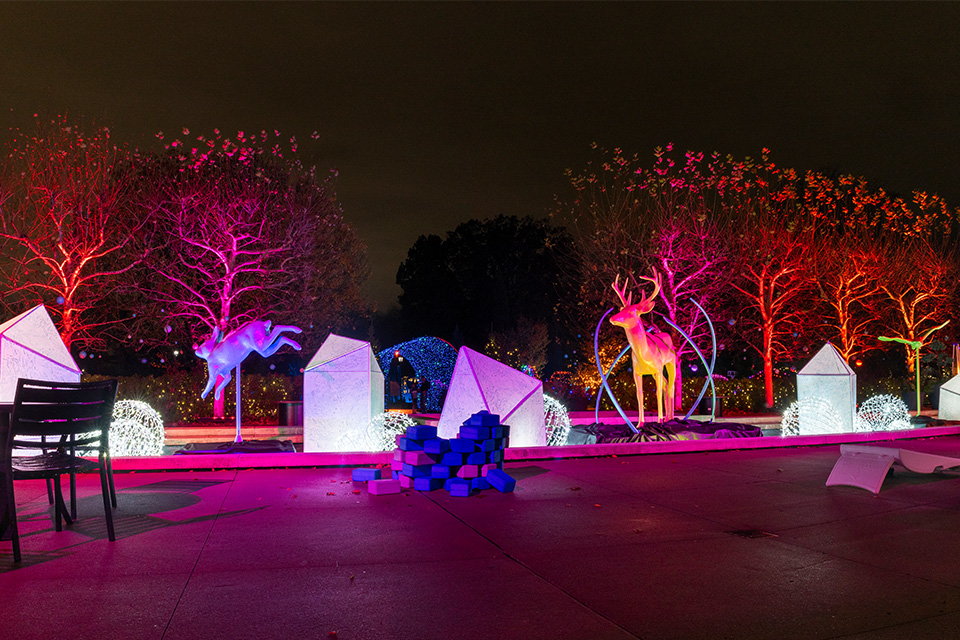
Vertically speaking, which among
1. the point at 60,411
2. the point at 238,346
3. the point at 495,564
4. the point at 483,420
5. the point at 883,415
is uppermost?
the point at 238,346

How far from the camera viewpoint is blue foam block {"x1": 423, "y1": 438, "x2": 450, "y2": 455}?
7.05m

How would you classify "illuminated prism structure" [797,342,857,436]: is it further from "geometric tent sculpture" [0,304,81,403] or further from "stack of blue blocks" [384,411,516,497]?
"geometric tent sculpture" [0,304,81,403]

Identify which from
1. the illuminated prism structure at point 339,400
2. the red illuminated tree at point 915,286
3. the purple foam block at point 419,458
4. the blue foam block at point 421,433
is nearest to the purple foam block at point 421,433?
the blue foam block at point 421,433

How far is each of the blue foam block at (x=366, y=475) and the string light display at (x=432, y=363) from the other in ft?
37.9

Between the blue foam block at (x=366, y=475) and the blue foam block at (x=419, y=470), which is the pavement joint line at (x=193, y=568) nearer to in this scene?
the blue foam block at (x=366, y=475)

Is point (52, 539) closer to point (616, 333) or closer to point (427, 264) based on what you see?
point (616, 333)

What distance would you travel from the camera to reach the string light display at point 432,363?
1923 centimetres

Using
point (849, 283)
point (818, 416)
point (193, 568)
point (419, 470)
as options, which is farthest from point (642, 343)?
point (849, 283)

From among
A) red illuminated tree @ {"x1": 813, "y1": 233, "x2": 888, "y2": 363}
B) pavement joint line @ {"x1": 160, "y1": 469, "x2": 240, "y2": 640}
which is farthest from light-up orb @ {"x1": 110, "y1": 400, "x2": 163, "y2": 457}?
red illuminated tree @ {"x1": 813, "y1": 233, "x2": 888, "y2": 363}

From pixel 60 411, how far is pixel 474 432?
3623 millimetres

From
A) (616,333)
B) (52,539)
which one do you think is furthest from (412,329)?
(52,539)

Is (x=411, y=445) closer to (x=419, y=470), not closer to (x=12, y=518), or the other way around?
(x=419, y=470)

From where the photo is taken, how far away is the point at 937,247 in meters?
26.9

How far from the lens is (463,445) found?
7.09 metres
